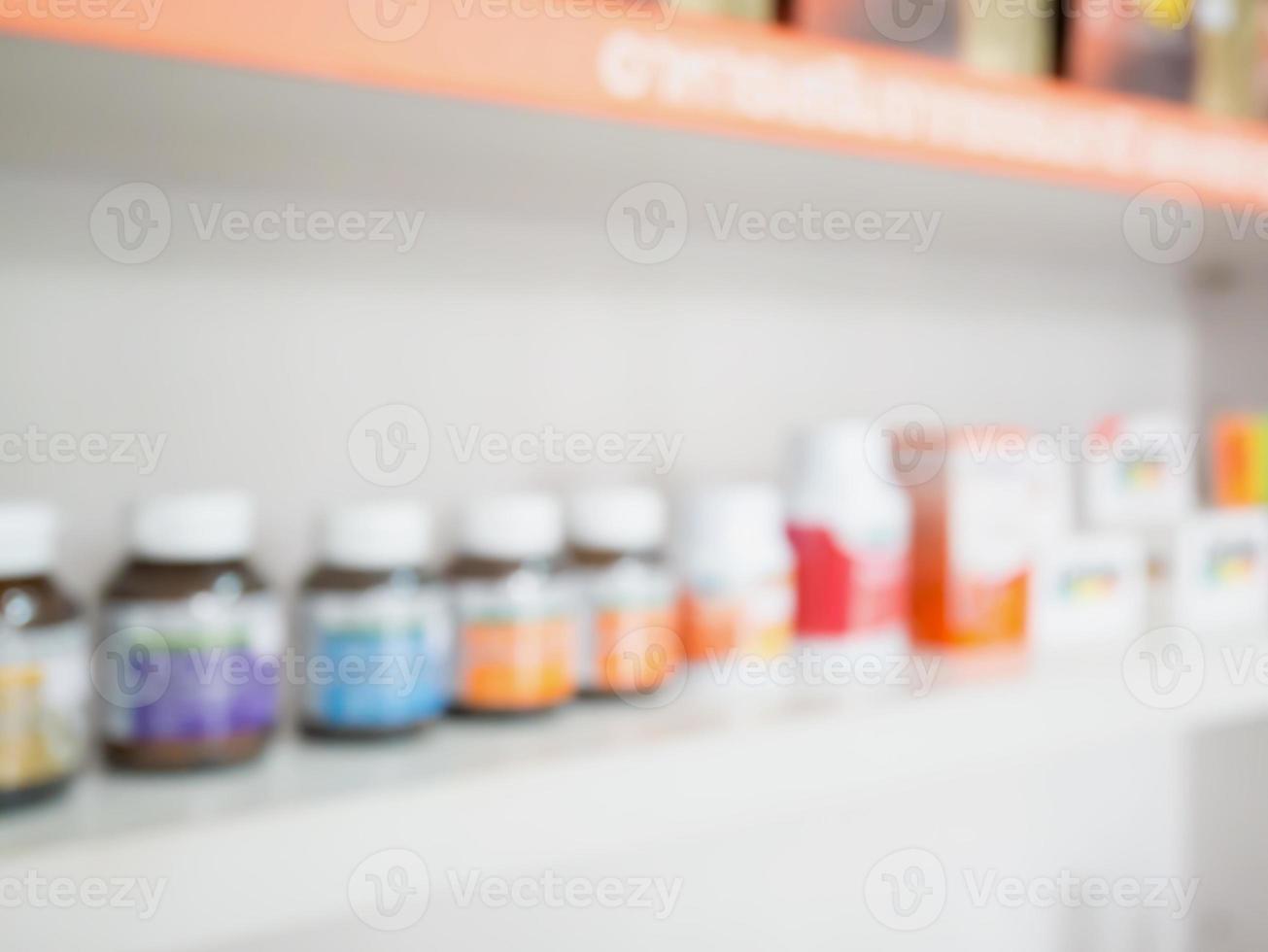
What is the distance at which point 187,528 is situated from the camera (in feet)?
1.75

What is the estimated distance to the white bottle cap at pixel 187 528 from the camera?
1.76 ft

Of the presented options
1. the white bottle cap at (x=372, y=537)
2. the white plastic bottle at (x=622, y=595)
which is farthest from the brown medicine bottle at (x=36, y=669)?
the white plastic bottle at (x=622, y=595)

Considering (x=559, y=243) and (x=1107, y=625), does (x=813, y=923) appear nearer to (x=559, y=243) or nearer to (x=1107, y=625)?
(x=1107, y=625)

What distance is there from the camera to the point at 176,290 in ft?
2.22

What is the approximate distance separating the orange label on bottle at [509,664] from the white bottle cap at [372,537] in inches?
2.1

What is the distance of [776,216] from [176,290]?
0.43m

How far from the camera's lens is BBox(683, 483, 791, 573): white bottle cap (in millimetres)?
675

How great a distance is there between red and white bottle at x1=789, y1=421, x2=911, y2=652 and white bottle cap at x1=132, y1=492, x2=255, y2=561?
35 cm

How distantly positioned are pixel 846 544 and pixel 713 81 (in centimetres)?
29

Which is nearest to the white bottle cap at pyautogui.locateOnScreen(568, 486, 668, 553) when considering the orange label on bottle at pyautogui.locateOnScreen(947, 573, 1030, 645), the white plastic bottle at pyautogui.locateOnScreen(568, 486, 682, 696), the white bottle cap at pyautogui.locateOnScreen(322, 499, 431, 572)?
the white plastic bottle at pyautogui.locateOnScreen(568, 486, 682, 696)

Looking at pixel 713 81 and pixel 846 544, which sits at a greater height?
pixel 713 81

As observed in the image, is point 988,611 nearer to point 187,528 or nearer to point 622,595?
point 622,595

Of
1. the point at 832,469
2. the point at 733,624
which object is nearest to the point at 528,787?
the point at 733,624

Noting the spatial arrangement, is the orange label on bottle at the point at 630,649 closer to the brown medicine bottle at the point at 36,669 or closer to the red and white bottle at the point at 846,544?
the red and white bottle at the point at 846,544
